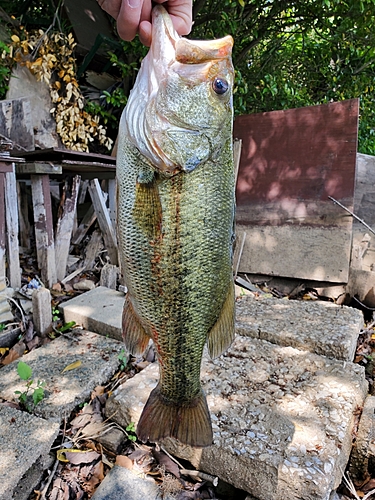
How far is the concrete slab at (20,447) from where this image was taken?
6.69ft

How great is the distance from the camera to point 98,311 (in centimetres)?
383

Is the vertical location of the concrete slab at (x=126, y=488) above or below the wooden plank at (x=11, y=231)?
below

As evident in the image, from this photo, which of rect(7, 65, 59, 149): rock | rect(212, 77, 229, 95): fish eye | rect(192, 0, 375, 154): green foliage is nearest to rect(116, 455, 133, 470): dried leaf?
rect(212, 77, 229, 95): fish eye

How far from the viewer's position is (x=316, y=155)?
17.7ft

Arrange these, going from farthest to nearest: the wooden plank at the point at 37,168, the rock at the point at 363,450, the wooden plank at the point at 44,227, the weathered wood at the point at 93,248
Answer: the weathered wood at the point at 93,248 → the wooden plank at the point at 44,227 → the wooden plank at the point at 37,168 → the rock at the point at 363,450

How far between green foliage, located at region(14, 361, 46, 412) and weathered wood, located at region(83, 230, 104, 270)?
2.32m

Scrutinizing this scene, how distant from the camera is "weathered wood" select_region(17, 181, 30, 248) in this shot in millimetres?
4854

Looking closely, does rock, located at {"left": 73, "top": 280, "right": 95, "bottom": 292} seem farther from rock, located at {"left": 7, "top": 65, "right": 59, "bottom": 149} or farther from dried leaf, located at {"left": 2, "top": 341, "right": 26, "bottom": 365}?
rock, located at {"left": 7, "top": 65, "right": 59, "bottom": 149}

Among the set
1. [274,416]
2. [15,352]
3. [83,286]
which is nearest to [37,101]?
[83,286]

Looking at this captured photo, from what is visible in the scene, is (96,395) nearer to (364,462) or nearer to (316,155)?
(364,462)

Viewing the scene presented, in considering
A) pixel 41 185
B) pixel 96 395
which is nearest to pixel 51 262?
pixel 41 185

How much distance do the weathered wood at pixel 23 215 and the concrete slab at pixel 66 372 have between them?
1957mm

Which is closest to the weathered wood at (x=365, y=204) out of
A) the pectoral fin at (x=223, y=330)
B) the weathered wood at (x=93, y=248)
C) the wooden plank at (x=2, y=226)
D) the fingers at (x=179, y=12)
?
the weathered wood at (x=93, y=248)

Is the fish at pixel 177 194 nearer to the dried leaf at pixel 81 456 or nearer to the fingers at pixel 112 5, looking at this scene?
the fingers at pixel 112 5
